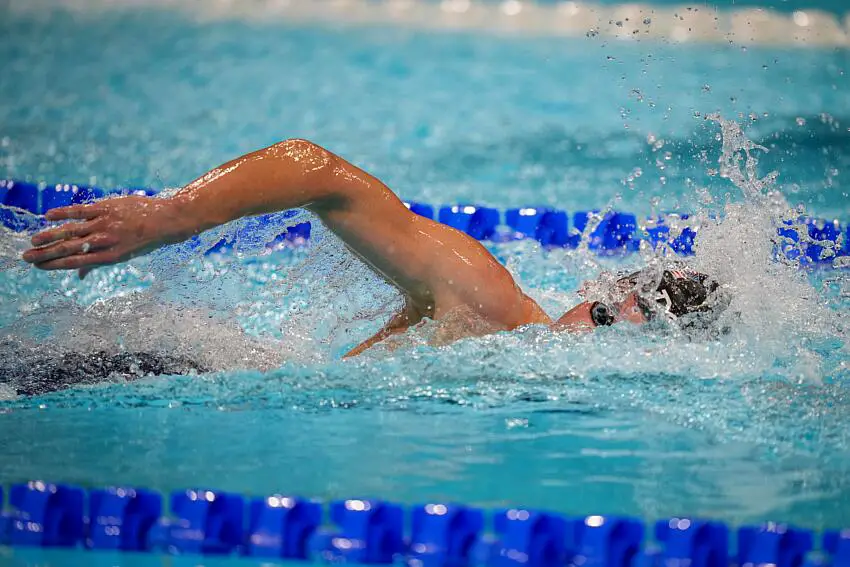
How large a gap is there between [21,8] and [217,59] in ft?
4.66

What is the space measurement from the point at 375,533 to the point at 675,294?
38.0 inches

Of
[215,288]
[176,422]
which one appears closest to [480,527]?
[176,422]

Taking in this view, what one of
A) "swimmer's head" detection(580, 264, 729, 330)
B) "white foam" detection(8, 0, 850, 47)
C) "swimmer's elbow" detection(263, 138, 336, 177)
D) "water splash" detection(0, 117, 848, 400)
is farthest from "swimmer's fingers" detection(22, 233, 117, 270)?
"white foam" detection(8, 0, 850, 47)

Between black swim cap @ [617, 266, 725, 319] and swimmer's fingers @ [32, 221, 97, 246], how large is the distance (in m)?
1.24

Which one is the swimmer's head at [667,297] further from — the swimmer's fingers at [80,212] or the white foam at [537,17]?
the white foam at [537,17]

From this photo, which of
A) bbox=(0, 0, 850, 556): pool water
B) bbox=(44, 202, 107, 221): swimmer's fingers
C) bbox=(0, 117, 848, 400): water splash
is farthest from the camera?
bbox=(0, 117, 848, 400): water splash

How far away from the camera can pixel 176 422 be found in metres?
2.18

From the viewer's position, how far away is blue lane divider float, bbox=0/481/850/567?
1749 millimetres

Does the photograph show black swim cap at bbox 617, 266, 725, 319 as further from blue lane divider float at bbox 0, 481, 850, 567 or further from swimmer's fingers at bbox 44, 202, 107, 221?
swimmer's fingers at bbox 44, 202, 107, 221

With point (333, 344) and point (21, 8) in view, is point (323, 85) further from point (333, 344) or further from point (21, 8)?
point (333, 344)

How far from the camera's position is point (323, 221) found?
215 centimetres

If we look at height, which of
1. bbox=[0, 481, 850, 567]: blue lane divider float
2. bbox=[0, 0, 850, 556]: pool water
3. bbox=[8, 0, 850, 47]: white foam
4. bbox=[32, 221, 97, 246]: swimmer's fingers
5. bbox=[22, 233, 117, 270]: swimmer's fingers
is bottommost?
bbox=[0, 481, 850, 567]: blue lane divider float

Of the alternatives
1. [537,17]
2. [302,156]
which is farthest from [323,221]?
[537,17]

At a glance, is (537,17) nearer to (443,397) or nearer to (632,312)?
(632,312)
